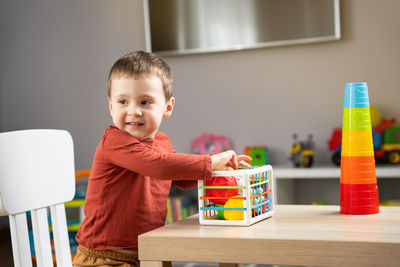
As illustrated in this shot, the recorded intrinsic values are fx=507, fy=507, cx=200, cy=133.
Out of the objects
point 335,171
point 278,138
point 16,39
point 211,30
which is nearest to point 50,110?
point 16,39

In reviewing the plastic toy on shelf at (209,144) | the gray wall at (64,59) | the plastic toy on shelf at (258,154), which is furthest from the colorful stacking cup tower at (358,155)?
the gray wall at (64,59)

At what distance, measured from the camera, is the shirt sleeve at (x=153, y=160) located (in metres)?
0.98

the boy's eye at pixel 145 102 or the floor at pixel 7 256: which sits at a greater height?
the boy's eye at pixel 145 102

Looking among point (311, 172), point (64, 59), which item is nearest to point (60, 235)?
point (311, 172)

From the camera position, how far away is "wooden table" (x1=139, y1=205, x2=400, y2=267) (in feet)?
2.39

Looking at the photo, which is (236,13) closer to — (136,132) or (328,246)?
(136,132)

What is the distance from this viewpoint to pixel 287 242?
2.51 feet

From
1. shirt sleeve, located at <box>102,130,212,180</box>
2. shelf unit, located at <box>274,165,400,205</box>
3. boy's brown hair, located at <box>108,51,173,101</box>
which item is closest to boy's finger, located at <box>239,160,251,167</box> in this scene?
shirt sleeve, located at <box>102,130,212,180</box>

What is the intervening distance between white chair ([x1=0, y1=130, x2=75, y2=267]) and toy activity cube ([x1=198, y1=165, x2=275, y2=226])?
0.38 metres

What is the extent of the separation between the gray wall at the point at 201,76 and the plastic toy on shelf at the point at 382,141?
10cm

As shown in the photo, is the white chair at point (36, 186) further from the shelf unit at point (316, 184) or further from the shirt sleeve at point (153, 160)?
the shelf unit at point (316, 184)

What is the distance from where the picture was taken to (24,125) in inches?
134

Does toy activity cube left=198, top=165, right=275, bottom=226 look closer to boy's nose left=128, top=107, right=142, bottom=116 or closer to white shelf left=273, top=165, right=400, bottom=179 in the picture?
boy's nose left=128, top=107, right=142, bottom=116

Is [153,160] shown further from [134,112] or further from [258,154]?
[258,154]
